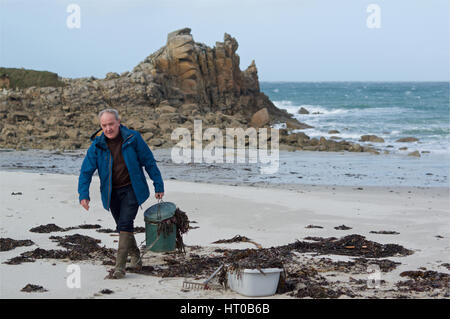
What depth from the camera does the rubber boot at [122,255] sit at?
5.87 metres

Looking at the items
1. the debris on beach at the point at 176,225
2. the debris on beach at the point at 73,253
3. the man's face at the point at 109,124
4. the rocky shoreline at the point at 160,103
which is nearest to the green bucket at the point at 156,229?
the debris on beach at the point at 176,225

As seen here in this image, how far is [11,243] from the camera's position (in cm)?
721

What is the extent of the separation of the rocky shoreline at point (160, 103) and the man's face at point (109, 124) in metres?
19.5

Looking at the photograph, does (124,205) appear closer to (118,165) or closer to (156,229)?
(118,165)

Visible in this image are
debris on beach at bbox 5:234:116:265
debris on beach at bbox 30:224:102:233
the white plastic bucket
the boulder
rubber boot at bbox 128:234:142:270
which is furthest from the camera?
the boulder

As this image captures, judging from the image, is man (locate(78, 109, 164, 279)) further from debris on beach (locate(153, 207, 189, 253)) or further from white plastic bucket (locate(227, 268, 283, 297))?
white plastic bucket (locate(227, 268, 283, 297))

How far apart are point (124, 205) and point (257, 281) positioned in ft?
5.25

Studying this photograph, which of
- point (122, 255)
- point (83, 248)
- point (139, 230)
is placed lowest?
point (139, 230)

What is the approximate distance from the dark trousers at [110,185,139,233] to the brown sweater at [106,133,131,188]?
7cm

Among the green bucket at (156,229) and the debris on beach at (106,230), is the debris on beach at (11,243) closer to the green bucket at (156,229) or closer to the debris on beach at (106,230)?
the debris on beach at (106,230)

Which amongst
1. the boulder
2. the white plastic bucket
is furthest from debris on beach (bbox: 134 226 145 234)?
the boulder

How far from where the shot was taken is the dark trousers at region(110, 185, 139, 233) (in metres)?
5.91

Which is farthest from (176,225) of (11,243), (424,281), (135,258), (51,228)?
(424,281)
